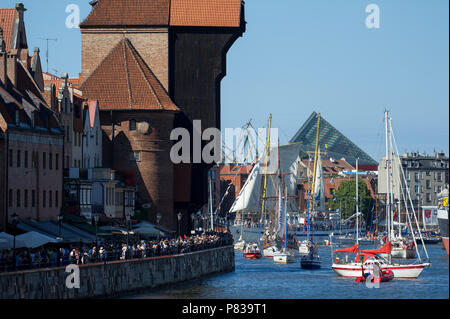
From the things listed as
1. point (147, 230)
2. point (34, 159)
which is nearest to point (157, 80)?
point (147, 230)

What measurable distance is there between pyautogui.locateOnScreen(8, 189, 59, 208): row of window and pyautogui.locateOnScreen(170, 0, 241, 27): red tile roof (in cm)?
3629

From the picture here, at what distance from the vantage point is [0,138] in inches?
2916

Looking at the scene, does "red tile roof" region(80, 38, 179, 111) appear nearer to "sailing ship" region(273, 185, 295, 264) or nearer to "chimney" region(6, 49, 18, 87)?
"chimney" region(6, 49, 18, 87)

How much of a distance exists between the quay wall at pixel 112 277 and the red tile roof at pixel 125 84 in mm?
15078

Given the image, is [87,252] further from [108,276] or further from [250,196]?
[250,196]

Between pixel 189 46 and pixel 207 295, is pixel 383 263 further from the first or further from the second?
pixel 189 46

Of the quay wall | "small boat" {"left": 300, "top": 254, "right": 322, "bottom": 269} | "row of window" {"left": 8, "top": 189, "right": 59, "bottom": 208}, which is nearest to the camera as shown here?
the quay wall

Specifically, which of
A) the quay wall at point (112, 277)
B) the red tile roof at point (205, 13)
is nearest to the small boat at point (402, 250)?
the red tile roof at point (205, 13)

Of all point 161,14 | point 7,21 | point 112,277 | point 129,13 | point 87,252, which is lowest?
point 112,277

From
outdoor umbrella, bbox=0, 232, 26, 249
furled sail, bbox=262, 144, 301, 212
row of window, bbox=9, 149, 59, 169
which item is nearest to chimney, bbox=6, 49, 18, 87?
row of window, bbox=9, 149, 59, 169

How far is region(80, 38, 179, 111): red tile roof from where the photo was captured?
366 feet

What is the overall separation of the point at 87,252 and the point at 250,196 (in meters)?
92.0

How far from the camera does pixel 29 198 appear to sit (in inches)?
3140

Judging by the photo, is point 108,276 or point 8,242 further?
point 108,276
